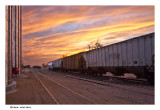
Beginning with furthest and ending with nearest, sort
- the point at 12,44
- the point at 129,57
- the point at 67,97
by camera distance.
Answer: the point at 12,44 → the point at 129,57 → the point at 67,97

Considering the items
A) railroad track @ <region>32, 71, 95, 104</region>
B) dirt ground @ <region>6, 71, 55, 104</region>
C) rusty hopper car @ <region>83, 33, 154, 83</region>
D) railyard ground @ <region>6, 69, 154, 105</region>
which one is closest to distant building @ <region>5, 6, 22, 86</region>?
dirt ground @ <region>6, 71, 55, 104</region>

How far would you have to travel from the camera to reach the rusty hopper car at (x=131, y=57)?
14.4 m

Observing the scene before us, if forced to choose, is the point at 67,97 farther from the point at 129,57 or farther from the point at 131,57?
the point at 129,57

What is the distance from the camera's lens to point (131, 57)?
1662 centimetres

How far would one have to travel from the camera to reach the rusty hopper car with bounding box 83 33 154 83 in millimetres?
14405

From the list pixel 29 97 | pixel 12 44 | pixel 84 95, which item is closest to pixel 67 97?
pixel 84 95

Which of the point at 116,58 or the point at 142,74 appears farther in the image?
the point at 116,58

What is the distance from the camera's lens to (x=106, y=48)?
22000 mm
